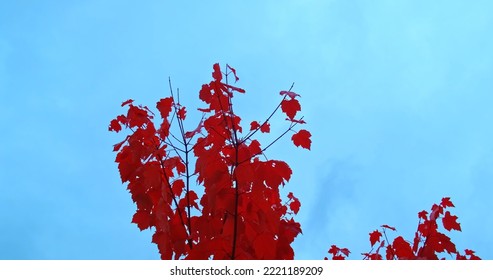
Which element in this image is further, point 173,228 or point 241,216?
point 173,228

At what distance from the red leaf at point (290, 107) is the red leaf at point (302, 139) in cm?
19

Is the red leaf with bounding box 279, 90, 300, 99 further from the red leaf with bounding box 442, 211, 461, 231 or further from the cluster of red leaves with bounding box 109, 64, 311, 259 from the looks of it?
the red leaf with bounding box 442, 211, 461, 231

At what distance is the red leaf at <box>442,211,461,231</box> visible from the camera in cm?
410

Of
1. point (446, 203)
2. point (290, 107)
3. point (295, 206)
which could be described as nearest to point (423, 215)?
point (446, 203)

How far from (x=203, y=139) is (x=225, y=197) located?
2.13 ft

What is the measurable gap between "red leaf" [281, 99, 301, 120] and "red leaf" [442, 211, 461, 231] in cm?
173

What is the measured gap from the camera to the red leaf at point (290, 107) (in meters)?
3.55

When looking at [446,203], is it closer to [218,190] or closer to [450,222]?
[450,222]

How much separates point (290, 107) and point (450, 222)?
1.84 metres

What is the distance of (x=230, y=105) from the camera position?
355cm

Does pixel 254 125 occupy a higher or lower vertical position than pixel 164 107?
lower

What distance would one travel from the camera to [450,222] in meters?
4.11
